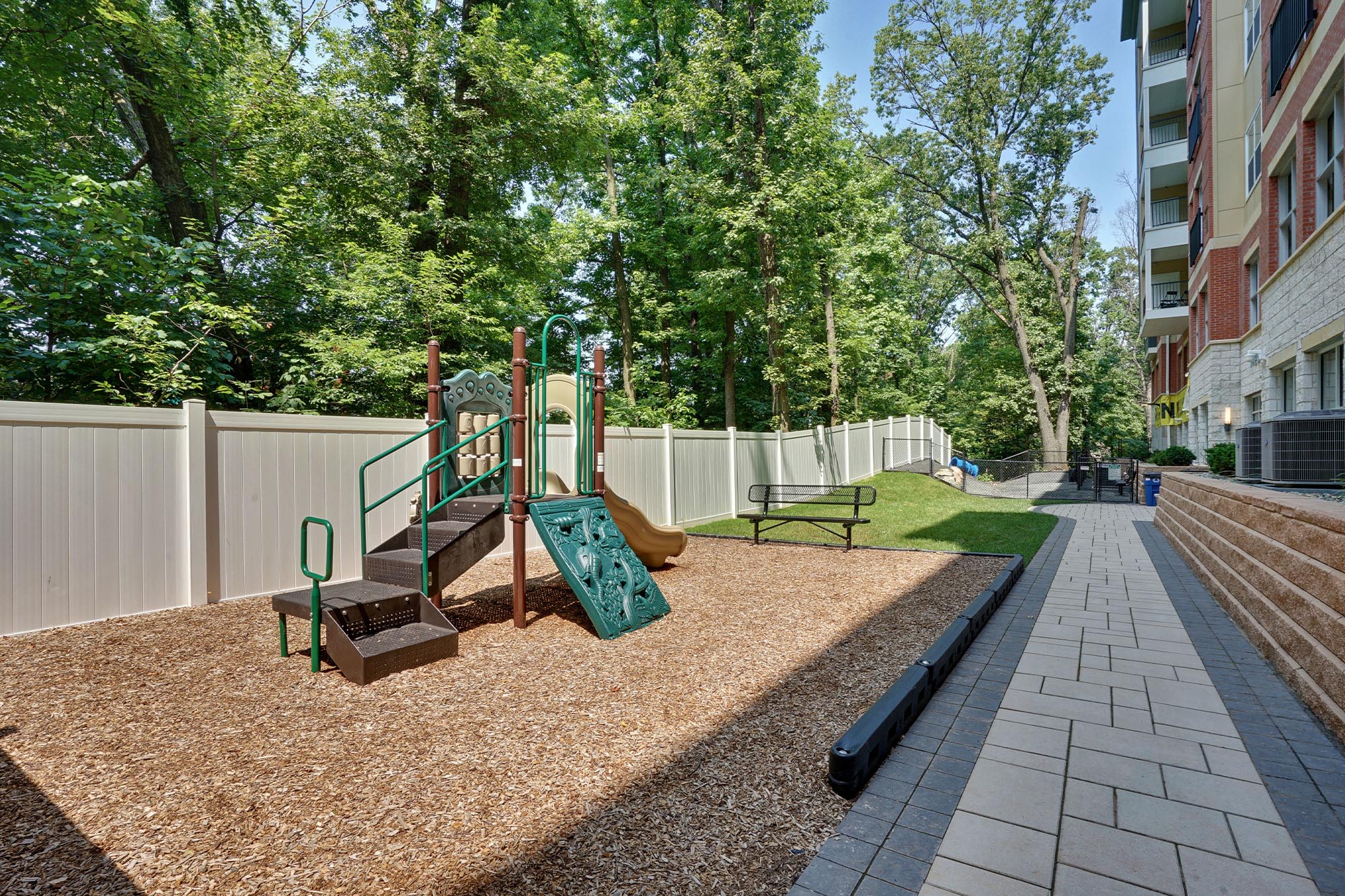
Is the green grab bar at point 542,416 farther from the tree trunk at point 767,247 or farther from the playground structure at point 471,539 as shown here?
the tree trunk at point 767,247

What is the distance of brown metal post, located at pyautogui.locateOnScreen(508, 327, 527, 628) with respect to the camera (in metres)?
5.09

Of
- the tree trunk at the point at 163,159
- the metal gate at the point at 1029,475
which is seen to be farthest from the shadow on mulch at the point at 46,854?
the metal gate at the point at 1029,475

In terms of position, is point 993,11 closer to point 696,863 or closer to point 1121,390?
point 1121,390

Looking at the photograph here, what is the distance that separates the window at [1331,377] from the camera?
8.30 m

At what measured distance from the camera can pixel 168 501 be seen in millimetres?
5457

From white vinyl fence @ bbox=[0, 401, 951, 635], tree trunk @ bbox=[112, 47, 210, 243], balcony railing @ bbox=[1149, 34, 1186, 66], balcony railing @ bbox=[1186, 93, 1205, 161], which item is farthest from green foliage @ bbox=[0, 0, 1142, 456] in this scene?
balcony railing @ bbox=[1149, 34, 1186, 66]

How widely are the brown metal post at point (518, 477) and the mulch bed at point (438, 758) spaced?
40 cm

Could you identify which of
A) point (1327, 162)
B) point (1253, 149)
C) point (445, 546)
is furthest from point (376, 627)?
point (1253, 149)

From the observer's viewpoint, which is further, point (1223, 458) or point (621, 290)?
point (621, 290)

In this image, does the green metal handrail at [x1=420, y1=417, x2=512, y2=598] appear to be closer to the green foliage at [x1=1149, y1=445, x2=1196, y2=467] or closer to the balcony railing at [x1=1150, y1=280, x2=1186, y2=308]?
the green foliage at [x1=1149, y1=445, x2=1196, y2=467]

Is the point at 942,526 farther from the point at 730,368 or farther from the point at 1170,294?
the point at 1170,294

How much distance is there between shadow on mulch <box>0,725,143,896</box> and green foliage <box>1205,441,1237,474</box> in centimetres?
1423

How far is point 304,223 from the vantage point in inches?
458

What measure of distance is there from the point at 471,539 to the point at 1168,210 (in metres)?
31.8
